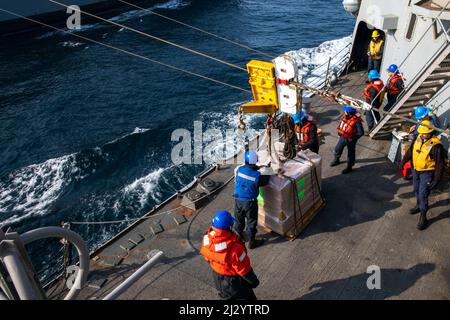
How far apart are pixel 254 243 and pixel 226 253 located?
255cm

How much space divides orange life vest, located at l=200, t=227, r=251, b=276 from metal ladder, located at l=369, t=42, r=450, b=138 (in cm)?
496

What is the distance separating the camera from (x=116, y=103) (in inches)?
865

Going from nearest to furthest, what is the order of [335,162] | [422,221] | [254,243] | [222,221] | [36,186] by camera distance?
[222,221] < [254,243] < [422,221] < [335,162] < [36,186]

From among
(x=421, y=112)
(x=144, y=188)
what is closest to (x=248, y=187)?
(x=421, y=112)

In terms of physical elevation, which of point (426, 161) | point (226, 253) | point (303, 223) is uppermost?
point (426, 161)

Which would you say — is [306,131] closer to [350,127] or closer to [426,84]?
[350,127]

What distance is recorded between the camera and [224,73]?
83.4 feet

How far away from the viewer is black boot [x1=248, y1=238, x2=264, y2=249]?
7422 millimetres

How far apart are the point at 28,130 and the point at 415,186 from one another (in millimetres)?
18947

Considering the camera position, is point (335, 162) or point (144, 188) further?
point (144, 188)

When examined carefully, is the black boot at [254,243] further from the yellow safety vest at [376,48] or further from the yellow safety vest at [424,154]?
the yellow safety vest at [376,48]

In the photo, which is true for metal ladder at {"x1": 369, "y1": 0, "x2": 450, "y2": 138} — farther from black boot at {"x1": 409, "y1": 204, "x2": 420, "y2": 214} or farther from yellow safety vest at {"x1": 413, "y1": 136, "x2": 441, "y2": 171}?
black boot at {"x1": 409, "y1": 204, "x2": 420, "y2": 214}
